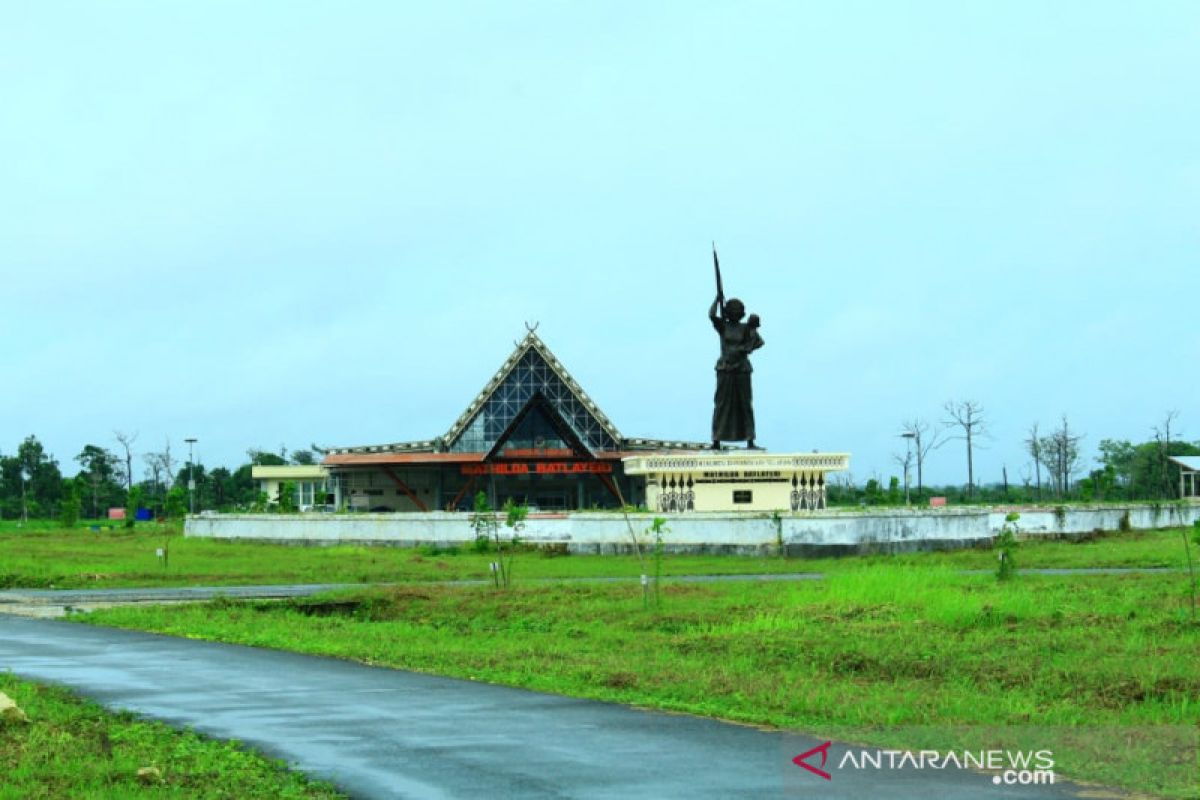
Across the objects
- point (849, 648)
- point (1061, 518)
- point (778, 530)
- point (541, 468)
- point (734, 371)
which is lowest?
point (849, 648)

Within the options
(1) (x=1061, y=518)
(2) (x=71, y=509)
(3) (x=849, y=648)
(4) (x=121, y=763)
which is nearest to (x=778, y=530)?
(1) (x=1061, y=518)

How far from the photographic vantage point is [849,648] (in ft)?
58.2

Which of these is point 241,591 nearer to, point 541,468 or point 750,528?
point 750,528

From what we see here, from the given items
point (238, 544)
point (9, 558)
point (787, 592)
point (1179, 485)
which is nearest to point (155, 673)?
point (787, 592)

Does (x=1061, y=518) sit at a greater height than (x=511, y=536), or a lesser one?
greater

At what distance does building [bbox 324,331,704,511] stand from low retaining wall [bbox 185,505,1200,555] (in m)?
24.5

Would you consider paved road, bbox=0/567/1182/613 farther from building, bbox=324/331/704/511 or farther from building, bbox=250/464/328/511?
building, bbox=250/464/328/511

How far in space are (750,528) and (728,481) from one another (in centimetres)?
1004

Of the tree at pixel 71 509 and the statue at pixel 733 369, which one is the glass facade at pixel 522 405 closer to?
the tree at pixel 71 509

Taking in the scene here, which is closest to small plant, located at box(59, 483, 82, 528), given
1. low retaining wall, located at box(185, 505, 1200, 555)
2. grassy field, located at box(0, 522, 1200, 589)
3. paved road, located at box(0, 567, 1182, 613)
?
grassy field, located at box(0, 522, 1200, 589)

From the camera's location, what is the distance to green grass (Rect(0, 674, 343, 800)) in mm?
10320

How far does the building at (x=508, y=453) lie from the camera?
3214 inches

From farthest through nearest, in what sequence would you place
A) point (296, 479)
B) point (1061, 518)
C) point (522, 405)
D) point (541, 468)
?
point (296, 479), point (522, 405), point (541, 468), point (1061, 518)

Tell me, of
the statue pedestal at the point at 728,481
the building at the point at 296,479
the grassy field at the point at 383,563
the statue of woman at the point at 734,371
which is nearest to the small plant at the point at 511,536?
the grassy field at the point at 383,563
